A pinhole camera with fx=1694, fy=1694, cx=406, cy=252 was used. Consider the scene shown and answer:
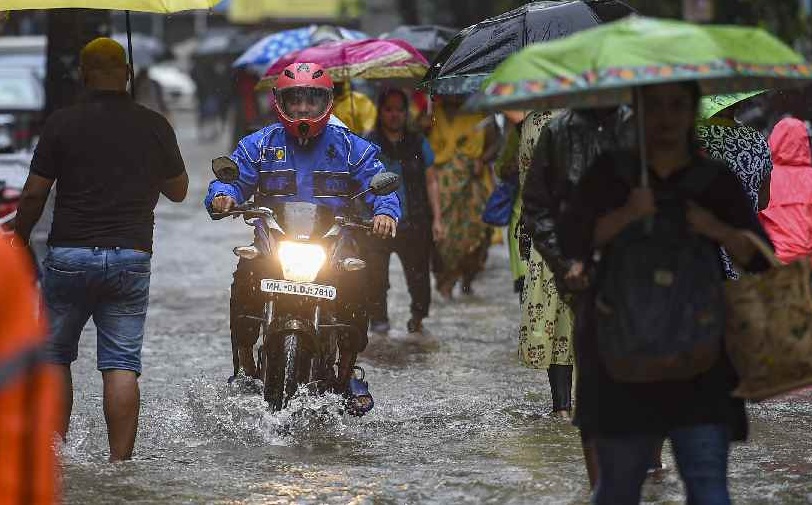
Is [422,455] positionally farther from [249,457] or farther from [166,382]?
[166,382]

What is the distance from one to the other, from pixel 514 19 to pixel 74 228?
2.62 metres

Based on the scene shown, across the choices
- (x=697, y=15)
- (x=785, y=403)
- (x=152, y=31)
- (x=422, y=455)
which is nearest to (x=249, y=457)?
(x=422, y=455)

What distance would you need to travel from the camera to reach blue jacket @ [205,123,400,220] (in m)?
8.25

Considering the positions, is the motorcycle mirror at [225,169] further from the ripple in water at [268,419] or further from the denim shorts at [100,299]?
the ripple in water at [268,419]

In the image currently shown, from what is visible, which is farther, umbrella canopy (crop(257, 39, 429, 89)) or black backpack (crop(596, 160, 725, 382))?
umbrella canopy (crop(257, 39, 429, 89))

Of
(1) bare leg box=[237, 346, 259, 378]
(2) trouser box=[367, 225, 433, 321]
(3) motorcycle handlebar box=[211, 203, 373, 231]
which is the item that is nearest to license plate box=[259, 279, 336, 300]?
(3) motorcycle handlebar box=[211, 203, 373, 231]

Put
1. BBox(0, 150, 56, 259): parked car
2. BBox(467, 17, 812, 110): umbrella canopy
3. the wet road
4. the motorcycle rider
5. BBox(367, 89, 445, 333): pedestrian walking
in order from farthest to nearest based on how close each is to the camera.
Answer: BBox(367, 89, 445, 333): pedestrian walking → BBox(0, 150, 56, 259): parked car → the motorcycle rider → the wet road → BBox(467, 17, 812, 110): umbrella canopy

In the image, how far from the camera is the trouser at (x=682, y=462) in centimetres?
463

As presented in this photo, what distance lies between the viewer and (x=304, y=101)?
27.5 ft

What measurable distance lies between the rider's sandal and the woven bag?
3.76 metres

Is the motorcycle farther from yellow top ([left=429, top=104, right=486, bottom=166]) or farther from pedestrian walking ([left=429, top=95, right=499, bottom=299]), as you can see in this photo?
yellow top ([left=429, top=104, right=486, bottom=166])

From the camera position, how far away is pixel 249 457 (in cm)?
738

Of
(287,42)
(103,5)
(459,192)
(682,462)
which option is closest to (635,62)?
(682,462)

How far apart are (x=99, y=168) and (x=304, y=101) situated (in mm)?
1792
